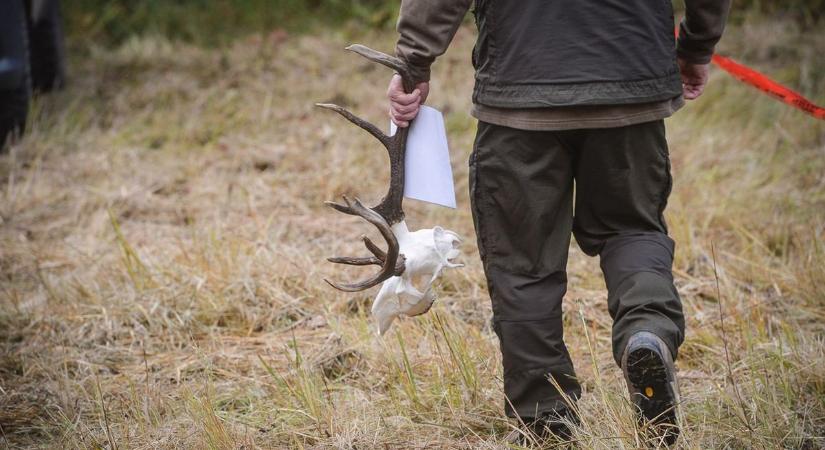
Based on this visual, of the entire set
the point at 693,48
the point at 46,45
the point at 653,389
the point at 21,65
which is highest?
the point at 693,48

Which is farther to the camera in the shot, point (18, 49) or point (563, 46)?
point (18, 49)

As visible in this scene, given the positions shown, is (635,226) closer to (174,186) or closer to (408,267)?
(408,267)

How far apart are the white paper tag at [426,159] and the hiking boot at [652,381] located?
1.97 feet

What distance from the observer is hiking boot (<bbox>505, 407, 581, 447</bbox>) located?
2348 millimetres

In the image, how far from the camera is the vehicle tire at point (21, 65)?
14.9ft

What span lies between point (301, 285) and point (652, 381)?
1.79 meters

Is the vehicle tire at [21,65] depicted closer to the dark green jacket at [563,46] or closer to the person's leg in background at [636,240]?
the dark green jacket at [563,46]

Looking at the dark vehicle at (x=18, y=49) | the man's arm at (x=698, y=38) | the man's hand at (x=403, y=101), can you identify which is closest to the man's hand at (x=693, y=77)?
the man's arm at (x=698, y=38)

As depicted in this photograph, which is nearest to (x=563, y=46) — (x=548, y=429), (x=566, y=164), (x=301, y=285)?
(x=566, y=164)

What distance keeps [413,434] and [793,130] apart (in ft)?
11.7

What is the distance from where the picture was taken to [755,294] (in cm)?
338

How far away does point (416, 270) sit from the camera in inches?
92.4

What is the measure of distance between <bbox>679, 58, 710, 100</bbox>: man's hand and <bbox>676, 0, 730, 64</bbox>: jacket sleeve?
0.08 feet

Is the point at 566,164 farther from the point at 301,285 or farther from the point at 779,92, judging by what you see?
the point at 301,285
